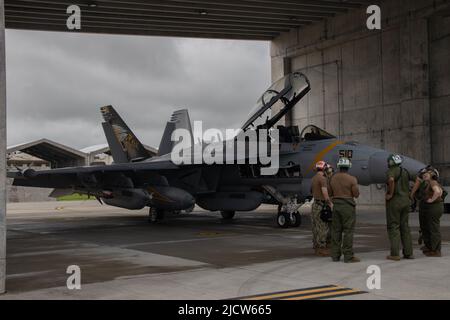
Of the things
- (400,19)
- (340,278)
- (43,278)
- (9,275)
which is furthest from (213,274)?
(400,19)

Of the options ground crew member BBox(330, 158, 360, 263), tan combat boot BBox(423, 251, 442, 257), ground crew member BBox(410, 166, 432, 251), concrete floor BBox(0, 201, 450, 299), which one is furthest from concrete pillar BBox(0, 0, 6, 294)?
tan combat boot BBox(423, 251, 442, 257)

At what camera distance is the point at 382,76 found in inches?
1013

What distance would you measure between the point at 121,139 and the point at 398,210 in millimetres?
13890

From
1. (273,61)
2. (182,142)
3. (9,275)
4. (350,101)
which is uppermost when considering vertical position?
(273,61)

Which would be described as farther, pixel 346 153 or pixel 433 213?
pixel 346 153

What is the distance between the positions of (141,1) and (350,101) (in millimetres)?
12046

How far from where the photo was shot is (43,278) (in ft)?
23.1

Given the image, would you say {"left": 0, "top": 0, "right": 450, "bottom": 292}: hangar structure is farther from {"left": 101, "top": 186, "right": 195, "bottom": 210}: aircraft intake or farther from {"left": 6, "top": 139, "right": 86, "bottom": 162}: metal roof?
{"left": 6, "top": 139, "right": 86, "bottom": 162}: metal roof

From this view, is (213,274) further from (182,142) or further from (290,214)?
(182,142)

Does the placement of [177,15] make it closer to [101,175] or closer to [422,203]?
[101,175]

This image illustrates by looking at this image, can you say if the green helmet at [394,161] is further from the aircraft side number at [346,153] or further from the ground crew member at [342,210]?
the aircraft side number at [346,153]

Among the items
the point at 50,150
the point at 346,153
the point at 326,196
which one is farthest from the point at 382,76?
the point at 50,150

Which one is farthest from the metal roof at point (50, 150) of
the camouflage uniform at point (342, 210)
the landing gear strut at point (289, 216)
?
the camouflage uniform at point (342, 210)

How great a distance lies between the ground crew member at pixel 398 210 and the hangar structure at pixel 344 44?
1605 cm
